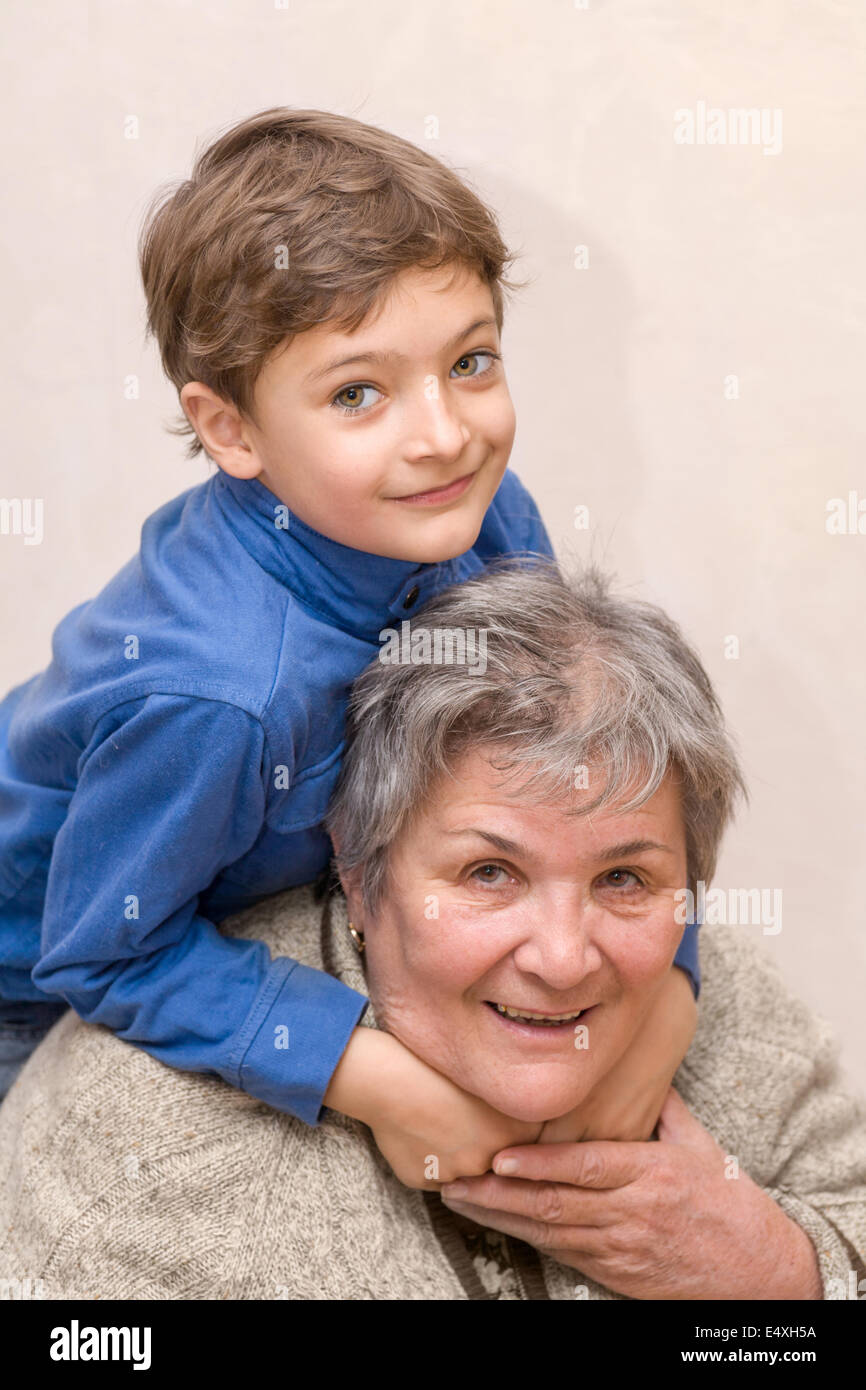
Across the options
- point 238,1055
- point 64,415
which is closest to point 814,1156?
point 238,1055

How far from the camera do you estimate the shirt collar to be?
1826 millimetres

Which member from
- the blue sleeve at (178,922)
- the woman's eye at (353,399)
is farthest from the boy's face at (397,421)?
the blue sleeve at (178,922)

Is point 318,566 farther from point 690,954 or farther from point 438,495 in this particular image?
point 690,954

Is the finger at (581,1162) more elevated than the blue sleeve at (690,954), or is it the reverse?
the blue sleeve at (690,954)

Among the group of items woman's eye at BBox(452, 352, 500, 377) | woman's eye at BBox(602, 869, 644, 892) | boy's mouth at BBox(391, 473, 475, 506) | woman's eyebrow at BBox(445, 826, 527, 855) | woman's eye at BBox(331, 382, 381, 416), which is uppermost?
woman's eye at BBox(452, 352, 500, 377)

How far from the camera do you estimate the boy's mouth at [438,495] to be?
1744 millimetres

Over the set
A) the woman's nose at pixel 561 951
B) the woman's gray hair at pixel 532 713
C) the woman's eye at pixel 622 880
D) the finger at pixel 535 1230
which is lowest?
the finger at pixel 535 1230

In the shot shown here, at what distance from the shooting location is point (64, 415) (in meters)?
3.02

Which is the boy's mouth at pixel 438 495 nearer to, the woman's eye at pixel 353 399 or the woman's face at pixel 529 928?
the woman's eye at pixel 353 399

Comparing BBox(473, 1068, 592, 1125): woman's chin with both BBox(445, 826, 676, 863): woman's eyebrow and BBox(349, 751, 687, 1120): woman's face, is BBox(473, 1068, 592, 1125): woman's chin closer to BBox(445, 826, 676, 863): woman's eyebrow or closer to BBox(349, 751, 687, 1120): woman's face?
BBox(349, 751, 687, 1120): woman's face

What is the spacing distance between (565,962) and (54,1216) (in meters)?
0.66

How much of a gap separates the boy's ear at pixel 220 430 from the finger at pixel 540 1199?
0.85m

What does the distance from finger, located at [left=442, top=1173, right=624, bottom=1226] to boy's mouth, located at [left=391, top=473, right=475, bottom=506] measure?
782 millimetres

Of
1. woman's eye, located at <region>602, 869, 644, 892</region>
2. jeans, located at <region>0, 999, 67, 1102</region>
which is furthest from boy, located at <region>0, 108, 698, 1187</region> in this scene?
jeans, located at <region>0, 999, 67, 1102</region>
